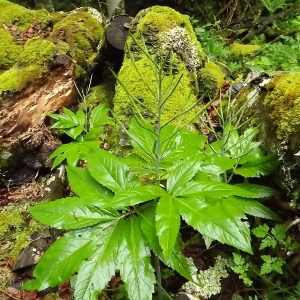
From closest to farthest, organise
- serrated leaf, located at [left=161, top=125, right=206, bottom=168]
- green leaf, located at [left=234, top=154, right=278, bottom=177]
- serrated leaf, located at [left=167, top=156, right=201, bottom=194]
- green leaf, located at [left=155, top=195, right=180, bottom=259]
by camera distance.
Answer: green leaf, located at [left=155, top=195, right=180, bottom=259], serrated leaf, located at [left=167, top=156, right=201, bottom=194], serrated leaf, located at [left=161, top=125, right=206, bottom=168], green leaf, located at [left=234, top=154, right=278, bottom=177]

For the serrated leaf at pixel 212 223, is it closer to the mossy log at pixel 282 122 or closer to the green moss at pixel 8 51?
the mossy log at pixel 282 122

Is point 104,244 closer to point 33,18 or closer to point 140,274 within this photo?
point 140,274

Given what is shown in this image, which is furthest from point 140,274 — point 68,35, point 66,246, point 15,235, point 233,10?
point 233,10

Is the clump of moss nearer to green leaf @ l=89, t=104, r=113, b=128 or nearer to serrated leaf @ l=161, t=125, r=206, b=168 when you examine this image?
green leaf @ l=89, t=104, r=113, b=128

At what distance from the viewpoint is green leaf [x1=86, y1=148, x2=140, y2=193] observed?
2098mm

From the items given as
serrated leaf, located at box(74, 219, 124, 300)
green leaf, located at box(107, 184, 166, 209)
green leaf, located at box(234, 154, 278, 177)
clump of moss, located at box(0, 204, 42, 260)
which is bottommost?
clump of moss, located at box(0, 204, 42, 260)

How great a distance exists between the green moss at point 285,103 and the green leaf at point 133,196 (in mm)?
1244

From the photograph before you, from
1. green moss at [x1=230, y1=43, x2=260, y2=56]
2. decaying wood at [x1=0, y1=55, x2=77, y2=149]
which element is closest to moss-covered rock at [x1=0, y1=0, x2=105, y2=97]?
decaying wood at [x1=0, y1=55, x2=77, y2=149]

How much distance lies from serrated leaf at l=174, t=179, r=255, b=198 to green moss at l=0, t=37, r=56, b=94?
3207 mm

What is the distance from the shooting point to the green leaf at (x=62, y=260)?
6.11ft

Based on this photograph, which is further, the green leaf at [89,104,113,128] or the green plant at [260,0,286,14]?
the green plant at [260,0,286,14]

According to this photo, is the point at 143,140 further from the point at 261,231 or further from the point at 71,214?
the point at 261,231

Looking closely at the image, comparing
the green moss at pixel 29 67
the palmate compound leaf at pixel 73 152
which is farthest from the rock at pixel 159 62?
the green moss at pixel 29 67

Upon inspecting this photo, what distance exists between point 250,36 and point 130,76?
4.51m
